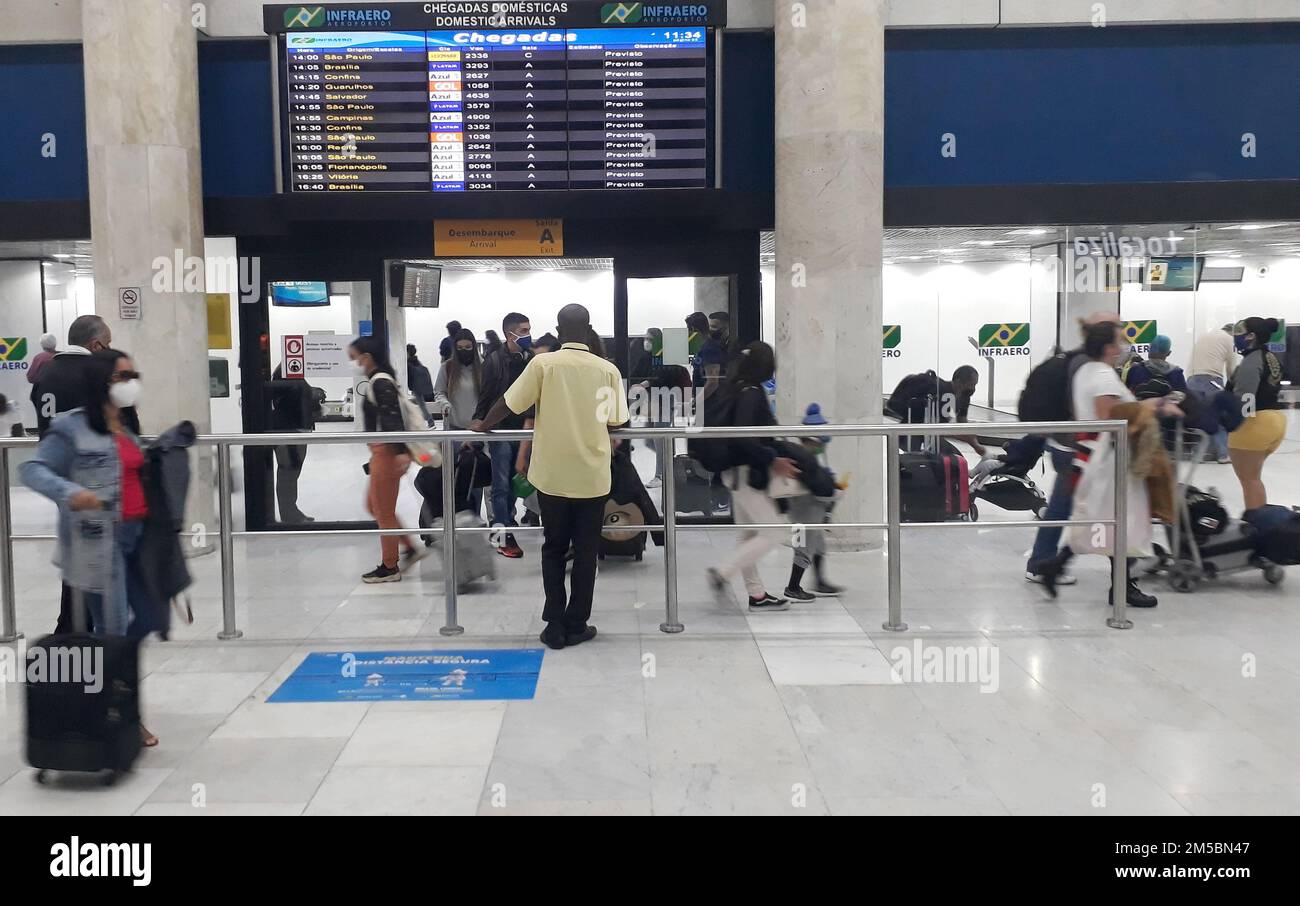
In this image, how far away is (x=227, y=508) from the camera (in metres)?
5.75

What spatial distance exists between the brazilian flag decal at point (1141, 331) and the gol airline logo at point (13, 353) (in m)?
10.1

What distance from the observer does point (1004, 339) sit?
11094 millimetres

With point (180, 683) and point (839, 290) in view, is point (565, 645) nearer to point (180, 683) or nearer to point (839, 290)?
point (180, 683)

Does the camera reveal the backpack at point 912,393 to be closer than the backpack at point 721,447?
No

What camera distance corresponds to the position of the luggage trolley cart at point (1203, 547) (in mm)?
6734

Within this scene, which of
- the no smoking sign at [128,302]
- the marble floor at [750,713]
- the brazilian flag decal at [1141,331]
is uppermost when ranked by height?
the no smoking sign at [128,302]

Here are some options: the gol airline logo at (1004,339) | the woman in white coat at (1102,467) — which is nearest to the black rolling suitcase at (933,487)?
the woman in white coat at (1102,467)

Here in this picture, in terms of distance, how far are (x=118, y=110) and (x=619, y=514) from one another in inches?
176

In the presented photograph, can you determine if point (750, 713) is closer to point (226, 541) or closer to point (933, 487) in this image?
point (226, 541)

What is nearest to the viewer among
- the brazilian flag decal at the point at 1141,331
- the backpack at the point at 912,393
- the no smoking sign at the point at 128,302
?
the no smoking sign at the point at 128,302

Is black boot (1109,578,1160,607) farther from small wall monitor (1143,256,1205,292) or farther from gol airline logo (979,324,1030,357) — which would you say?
gol airline logo (979,324,1030,357)

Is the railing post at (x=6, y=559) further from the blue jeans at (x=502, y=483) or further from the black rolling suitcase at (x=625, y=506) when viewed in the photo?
the black rolling suitcase at (x=625, y=506)

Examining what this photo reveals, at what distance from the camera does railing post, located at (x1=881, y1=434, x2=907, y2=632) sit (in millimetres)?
5793

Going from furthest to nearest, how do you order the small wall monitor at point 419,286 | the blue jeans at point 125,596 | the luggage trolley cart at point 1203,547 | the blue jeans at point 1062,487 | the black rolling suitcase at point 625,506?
the small wall monitor at point 419,286, the black rolling suitcase at point 625,506, the luggage trolley cart at point 1203,547, the blue jeans at point 1062,487, the blue jeans at point 125,596
